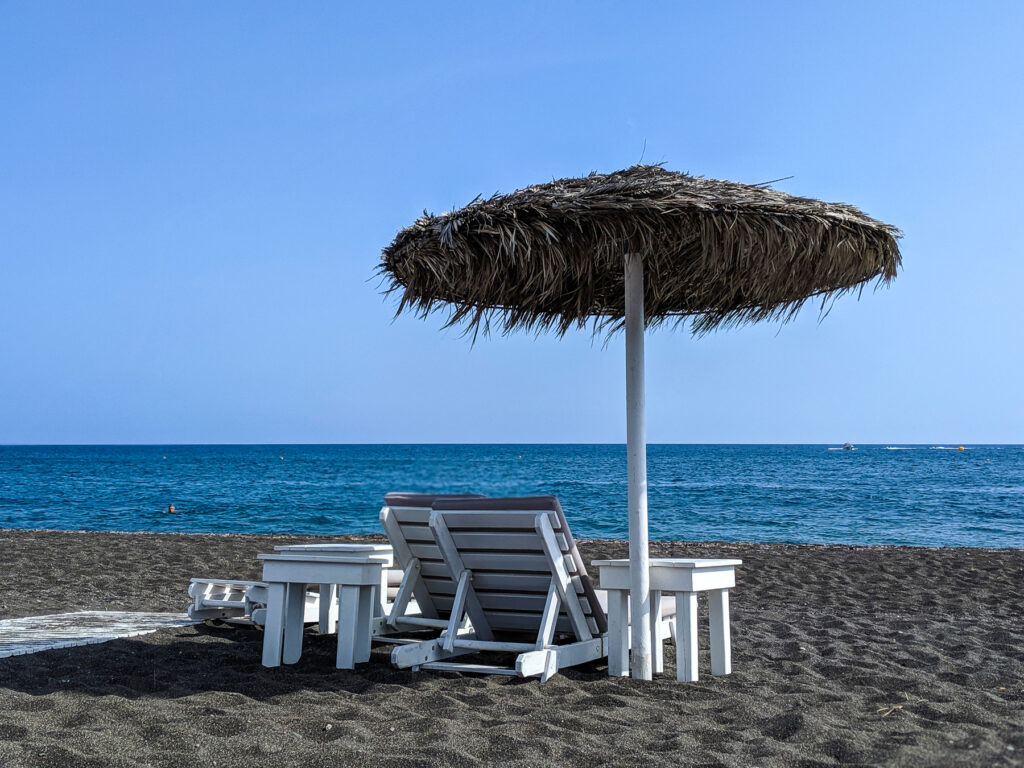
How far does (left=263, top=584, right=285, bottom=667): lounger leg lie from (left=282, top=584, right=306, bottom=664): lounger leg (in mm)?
31

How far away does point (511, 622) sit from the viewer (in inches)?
174

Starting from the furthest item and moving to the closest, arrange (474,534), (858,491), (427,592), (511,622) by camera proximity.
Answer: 1. (858,491)
2. (427,592)
3. (511,622)
4. (474,534)

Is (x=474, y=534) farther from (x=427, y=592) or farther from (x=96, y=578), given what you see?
(x=96, y=578)

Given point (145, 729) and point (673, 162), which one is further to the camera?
point (673, 162)

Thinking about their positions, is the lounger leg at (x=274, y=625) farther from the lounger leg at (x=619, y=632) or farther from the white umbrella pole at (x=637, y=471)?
the white umbrella pole at (x=637, y=471)

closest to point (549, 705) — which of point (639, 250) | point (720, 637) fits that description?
point (720, 637)

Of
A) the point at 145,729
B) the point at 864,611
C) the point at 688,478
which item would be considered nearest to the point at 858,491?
the point at 688,478

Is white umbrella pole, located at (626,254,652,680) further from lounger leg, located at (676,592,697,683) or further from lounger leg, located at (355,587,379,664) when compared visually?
lounger leg, located at (355,587,379,664)

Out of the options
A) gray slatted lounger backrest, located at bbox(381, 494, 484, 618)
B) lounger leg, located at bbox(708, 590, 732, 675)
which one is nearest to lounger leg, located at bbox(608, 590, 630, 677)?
lounger leg, located at bbox(708, 590, 732, 675)

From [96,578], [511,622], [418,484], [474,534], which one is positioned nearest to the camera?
[474,534]

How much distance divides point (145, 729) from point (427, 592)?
79.5 inches

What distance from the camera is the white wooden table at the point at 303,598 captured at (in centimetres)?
421

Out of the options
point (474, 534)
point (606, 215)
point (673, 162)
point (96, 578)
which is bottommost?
point (96, 578)

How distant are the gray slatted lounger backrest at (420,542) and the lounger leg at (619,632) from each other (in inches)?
38.3
